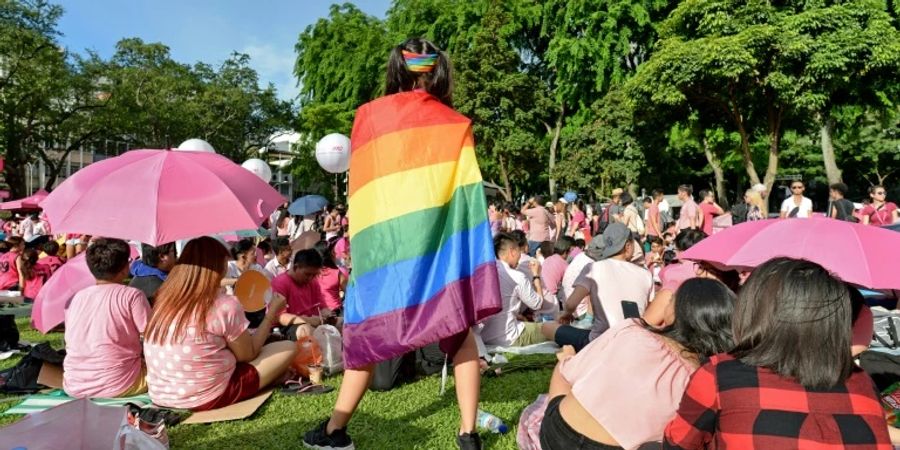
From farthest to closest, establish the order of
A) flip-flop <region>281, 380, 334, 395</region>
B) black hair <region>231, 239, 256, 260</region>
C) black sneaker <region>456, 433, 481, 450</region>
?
black hair <region>231, 239, 256, 260</region> → flip-flop <region>281, 380, 334, 395</region> → black sneaker <region>456, 433, 481, 450</region>

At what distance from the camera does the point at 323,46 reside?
102 ft

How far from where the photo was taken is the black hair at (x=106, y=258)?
383 cm

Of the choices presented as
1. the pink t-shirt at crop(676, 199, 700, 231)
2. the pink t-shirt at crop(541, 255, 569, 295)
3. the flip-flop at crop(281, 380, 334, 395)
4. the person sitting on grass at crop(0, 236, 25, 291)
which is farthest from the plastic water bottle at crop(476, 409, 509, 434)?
the person sitting on grass at crop(0, 236, 25, 291)

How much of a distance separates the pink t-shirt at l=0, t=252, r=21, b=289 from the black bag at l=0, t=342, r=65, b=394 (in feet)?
21.3

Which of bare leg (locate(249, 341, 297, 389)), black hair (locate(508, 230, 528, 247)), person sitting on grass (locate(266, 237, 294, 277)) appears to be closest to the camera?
bare leg (locate(249, 341, 297, 389))

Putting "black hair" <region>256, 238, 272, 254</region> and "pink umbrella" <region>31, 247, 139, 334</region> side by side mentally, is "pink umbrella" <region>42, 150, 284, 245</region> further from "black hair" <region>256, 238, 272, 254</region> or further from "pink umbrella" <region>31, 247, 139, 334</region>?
"black hair" <region>256, 238, 272, 254</region>

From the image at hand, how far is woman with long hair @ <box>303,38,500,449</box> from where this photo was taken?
9.32 ft

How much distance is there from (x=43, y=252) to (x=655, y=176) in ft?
68.8

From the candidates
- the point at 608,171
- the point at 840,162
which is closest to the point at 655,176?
the point at 608,171

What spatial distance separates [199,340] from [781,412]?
3.03 m

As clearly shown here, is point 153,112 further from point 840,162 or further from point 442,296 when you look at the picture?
point 840,162

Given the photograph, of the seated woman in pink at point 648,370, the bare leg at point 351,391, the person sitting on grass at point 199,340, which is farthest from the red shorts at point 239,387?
the seated woman in pink at point 648,370

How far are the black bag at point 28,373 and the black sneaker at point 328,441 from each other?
2511mm

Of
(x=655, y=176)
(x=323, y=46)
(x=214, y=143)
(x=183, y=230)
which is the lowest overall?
(x=183, y=230)
